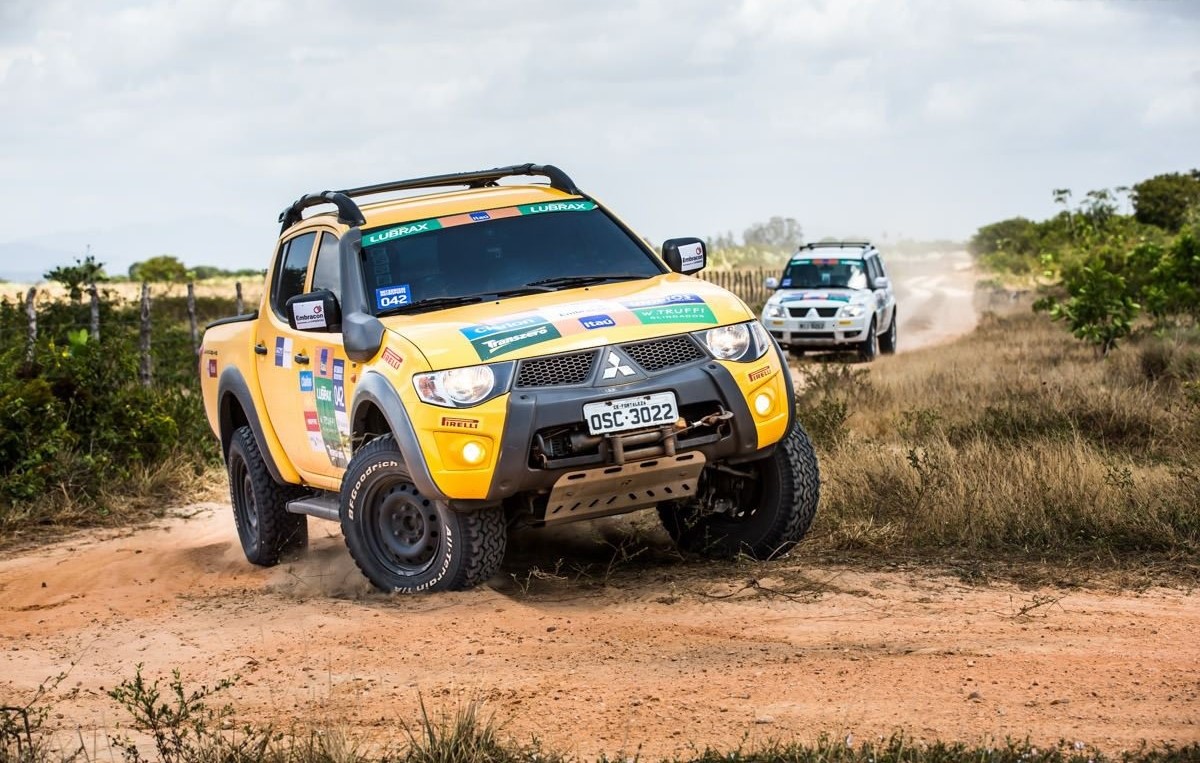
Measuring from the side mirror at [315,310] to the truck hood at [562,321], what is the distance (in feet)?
1.17

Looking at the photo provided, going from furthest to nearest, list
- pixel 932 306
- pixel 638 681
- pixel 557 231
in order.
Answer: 1. pixel 932 306
2. pixel 557 231
3. pixel 638 681

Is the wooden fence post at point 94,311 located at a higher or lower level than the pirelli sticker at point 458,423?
higher

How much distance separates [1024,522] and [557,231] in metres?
3.15

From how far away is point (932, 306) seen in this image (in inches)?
1781

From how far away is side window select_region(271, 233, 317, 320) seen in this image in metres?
9.14

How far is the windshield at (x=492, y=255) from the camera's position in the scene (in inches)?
320

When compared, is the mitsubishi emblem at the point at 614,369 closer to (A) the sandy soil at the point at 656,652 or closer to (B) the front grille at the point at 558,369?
(B) the front grille at the point at 558,369

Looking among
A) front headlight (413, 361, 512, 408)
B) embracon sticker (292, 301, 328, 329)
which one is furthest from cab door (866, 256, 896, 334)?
front headlight (413, 361, 512, 408)

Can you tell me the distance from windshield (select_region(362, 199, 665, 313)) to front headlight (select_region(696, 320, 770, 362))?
3.14 feet

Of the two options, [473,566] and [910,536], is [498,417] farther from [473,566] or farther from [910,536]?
[910,536]

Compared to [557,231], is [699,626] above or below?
below

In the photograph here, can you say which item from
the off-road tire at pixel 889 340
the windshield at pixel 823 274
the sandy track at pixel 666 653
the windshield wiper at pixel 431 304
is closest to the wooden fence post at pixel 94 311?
the sandy track at pixel 666 653

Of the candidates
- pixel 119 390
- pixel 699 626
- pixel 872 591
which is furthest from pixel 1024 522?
pixel 119 390

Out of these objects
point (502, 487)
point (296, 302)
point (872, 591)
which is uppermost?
point (296, 302)
